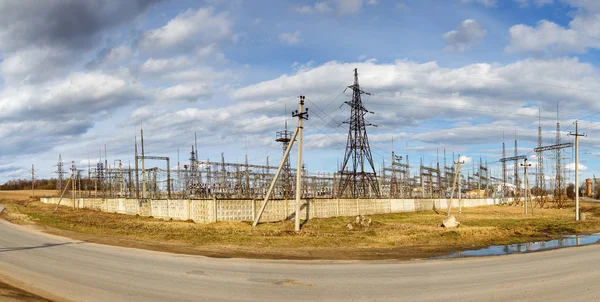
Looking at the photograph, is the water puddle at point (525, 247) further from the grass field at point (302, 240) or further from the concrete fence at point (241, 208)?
the concrete fence at point (241, 208)

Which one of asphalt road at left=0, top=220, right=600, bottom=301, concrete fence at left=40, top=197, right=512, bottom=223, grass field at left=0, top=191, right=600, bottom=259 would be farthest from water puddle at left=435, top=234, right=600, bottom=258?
concrete fence at left=40, top=197, right=512, bottom=223

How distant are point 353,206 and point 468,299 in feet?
115

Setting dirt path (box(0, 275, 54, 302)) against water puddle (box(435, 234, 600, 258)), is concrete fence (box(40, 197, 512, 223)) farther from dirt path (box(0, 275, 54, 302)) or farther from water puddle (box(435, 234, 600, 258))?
dirt path (box(0, 275, 54, 302))

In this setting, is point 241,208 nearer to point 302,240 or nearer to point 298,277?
point 302,240

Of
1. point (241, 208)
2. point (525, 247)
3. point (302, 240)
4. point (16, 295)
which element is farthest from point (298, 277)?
point (241, 208)

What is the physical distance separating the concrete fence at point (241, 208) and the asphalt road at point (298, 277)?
1394cm

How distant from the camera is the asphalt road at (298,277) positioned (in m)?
10.9

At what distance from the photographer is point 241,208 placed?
33.7m

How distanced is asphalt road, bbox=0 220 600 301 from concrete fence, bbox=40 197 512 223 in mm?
13940

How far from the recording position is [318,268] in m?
15.4

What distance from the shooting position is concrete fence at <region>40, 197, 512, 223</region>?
33250 millimetres

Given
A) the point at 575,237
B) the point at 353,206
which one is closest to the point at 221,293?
the point at 575,237

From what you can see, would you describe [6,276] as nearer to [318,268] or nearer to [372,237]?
[318,268]

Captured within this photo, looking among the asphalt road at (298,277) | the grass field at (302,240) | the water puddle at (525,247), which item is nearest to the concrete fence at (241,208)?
the grass field at (302,240)
